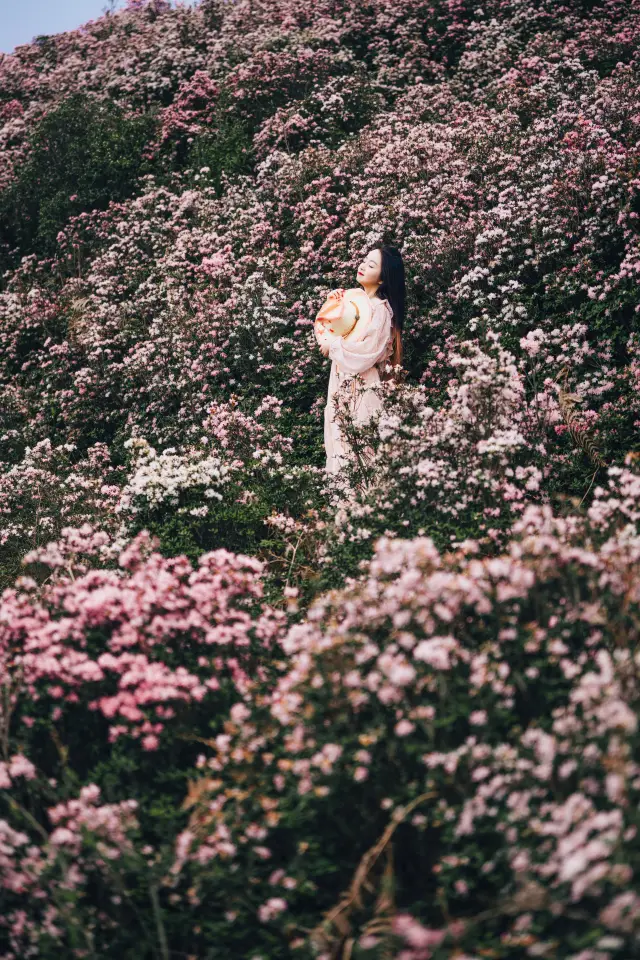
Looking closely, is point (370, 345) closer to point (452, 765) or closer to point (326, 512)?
point (326, 512)

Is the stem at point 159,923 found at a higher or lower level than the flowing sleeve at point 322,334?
lower

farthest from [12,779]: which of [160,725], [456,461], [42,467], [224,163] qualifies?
[224,163]

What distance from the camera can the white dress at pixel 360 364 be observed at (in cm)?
741

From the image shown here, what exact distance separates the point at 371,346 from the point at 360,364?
219mm

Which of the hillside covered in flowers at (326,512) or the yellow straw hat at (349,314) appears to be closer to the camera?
the hillside covered in flowers at (326,512)

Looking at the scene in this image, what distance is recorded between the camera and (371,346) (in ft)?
24.4

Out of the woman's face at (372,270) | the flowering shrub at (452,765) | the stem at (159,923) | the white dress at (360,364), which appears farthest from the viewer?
the woman's face at (372,270)

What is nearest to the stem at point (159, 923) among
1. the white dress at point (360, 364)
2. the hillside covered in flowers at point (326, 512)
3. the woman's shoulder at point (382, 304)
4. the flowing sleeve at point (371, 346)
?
the hillside covered in flowers at point (326, 512)

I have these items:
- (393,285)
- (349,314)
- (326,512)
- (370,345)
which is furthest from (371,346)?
→ (326,512)

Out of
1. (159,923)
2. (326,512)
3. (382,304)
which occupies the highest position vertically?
(382,304)

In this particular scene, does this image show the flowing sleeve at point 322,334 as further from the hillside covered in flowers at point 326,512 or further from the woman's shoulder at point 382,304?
the hillside covered in flowers at point 326,512

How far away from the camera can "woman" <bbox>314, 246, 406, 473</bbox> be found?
24.3 ft

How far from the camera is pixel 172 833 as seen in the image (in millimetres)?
3361

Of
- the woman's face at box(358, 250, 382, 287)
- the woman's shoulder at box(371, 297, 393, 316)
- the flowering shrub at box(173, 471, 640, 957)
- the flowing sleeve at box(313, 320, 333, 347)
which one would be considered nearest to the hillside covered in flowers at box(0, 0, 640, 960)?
the flowering shrub at box(173, 471, 640, 957)
